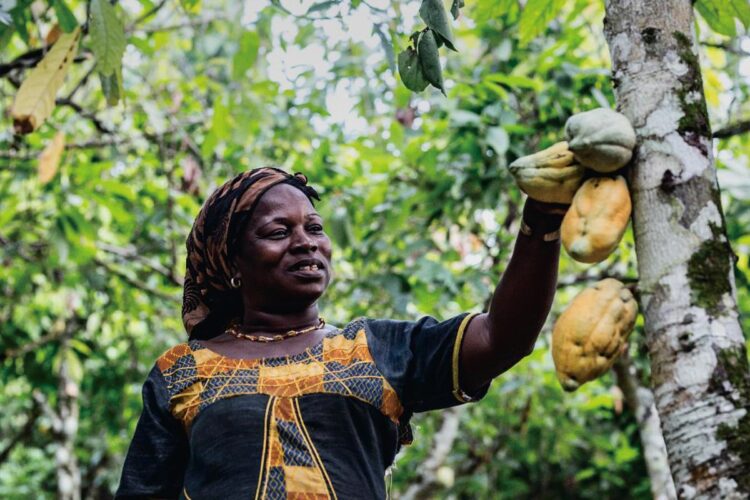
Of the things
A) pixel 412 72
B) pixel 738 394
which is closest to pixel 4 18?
pixel 412 72

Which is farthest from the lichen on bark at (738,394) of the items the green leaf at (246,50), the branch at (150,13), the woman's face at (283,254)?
the branch at (150,13)

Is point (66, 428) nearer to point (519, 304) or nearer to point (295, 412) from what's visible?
point (295, 412)

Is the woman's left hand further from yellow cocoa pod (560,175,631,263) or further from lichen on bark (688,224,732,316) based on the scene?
lichen on bark (688,224,732,316)

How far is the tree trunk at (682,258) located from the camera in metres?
1.15

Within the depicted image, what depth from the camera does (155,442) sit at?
71.1 inches

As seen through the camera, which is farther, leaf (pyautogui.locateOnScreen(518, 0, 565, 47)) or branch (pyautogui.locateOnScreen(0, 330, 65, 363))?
branch (pyautogui.locateOnScreen(0, 330, 65, 363))

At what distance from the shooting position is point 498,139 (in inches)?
133

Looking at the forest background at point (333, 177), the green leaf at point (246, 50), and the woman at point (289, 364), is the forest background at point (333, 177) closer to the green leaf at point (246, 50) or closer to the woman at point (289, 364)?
the green leaf at point (246, 50)

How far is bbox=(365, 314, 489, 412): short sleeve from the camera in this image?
1.69m

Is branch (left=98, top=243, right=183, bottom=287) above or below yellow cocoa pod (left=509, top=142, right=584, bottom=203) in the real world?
above

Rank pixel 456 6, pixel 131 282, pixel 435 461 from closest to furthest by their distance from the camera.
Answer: pixel 456 6, pixel 435 461, pixel 131 282

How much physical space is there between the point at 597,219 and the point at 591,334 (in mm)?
151

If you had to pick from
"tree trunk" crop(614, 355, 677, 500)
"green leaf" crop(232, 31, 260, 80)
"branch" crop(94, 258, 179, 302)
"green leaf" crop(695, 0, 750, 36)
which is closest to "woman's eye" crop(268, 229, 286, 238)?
"green leaf" crop(695, 0, 750, 36)

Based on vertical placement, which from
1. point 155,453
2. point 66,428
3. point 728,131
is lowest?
point 155,453
